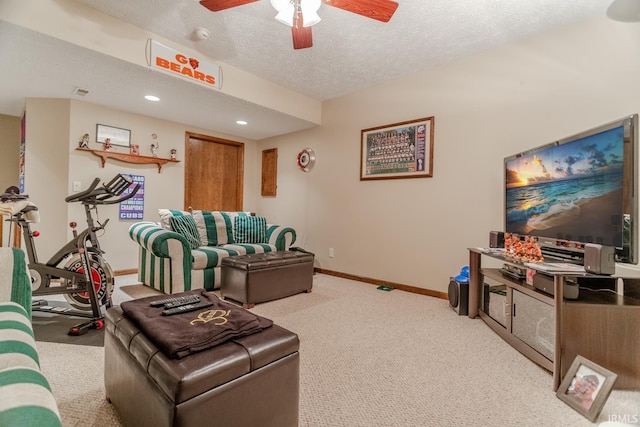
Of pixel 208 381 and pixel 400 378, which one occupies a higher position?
pixel 208 381

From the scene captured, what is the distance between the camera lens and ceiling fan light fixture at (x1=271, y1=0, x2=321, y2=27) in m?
1.91

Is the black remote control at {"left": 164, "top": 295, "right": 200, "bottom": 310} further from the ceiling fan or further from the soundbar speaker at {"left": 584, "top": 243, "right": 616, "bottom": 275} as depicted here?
the soundbar speaker at {"left": 584, "top": 243, "right": 616, "bottom": 275}

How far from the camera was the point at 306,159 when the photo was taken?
467 cm

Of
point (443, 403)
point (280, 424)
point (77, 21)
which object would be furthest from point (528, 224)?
point (77, 21)

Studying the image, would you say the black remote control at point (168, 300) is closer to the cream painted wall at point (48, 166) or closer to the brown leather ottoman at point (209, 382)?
the brown leather ottoman at point (209, 382)

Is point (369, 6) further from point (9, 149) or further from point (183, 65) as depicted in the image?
point (9, 149)

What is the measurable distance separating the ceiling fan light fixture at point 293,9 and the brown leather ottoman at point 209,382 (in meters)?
1.89

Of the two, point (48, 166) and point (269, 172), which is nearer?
point (48, 166)

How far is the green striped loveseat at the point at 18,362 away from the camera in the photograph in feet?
1.69

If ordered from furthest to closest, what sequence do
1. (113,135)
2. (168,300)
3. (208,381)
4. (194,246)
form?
(113,135) < (194,246) < (168,300) < (208,381)

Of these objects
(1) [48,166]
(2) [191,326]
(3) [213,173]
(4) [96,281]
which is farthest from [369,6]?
(1) [48,166]

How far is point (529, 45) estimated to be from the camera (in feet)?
8.93

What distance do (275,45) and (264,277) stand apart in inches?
88.2

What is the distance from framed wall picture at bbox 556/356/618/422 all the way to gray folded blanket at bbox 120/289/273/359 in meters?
1.48
